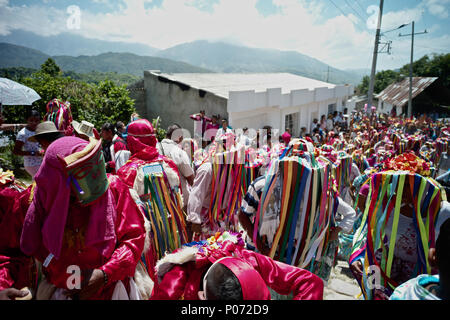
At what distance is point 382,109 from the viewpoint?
39812 millimetres

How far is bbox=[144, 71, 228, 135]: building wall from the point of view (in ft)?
38.9

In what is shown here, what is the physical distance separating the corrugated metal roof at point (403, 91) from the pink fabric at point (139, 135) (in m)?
34.5

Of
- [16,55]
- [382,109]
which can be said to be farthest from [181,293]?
[382,109]

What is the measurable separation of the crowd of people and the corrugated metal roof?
33556 millimetres

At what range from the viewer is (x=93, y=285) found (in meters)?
1.50

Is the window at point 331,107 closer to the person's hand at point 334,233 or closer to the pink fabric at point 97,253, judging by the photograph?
the person's hand at point 334,233

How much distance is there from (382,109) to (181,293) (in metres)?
45.6

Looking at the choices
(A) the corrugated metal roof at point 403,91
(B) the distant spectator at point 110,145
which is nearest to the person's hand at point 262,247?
(B) the distant spectator at point 110,145

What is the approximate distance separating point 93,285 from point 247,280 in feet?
2.82

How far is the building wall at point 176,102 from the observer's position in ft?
38.9

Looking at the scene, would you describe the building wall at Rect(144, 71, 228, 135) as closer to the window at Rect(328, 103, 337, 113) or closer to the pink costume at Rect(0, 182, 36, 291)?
the pink costume at Rect(0, 182, 36, 291)

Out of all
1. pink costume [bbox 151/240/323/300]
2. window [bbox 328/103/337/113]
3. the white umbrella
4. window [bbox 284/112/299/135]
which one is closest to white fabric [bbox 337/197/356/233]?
pink costume [bbox 151/240/323/300]

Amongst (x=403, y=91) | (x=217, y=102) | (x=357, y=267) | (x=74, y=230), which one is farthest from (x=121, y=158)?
(x=403, y=91)
